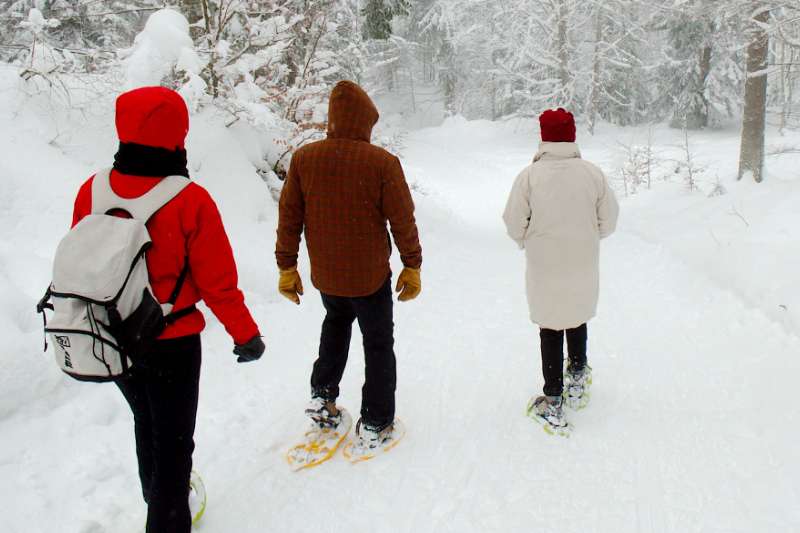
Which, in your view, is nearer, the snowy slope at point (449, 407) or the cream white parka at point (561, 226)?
the snowy slope at point (449, 407)

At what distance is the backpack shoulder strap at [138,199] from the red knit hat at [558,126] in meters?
2.24

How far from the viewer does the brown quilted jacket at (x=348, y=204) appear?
2.96 m

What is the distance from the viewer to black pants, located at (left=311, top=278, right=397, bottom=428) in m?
3.23

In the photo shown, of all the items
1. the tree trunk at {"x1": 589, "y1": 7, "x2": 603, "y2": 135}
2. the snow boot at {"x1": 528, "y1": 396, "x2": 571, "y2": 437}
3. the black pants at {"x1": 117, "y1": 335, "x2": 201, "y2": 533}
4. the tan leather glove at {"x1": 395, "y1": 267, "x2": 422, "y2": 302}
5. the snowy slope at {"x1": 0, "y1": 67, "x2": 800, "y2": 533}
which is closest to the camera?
the black pants at {"x1": 117, "y1": 335, "x2": 201, "y2": 533}

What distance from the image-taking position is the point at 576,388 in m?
3.85

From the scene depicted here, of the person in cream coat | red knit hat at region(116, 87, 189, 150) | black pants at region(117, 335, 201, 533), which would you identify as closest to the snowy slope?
black pants at region(117, 335, 201, 533)

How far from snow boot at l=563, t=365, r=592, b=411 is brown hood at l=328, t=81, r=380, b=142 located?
2235mm

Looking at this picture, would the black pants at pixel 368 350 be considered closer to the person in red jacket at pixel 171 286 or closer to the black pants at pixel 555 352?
the person in red jacket at pixel 171 286

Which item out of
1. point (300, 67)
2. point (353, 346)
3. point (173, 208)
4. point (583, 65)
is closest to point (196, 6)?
point (300, 67)

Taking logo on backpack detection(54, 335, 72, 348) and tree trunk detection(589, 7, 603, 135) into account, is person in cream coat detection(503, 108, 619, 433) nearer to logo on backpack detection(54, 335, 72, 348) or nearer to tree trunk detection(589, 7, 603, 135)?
logo on backpack detection(54, 335, 72, 348)

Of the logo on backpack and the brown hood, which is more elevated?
the brown hood

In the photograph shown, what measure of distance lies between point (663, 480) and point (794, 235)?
4516 millimetres

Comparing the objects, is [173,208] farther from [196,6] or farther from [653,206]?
[653,206]

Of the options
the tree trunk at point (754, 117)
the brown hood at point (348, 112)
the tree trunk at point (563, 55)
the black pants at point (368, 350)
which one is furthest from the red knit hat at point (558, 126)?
the tree trunk at point (563, 55)
